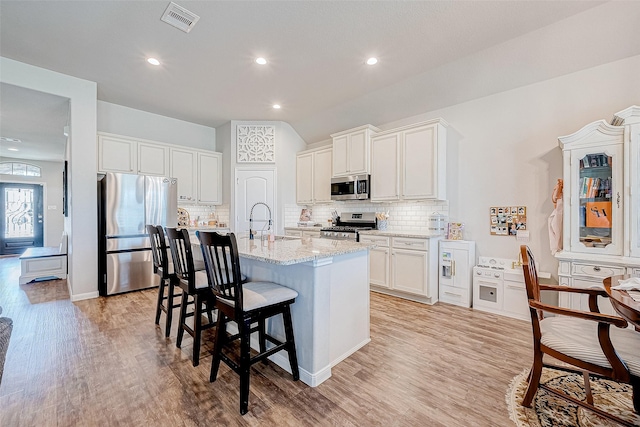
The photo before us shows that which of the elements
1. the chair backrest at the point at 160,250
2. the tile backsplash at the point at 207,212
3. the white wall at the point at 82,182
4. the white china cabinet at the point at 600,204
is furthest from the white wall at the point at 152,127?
the white china cabinet at the point at 600,204

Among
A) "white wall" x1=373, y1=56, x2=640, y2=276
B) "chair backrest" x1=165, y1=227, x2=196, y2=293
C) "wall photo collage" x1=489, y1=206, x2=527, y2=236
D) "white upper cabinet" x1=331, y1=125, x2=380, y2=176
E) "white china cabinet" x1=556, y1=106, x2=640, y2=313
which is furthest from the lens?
"white upper cabinet" x1=331, y1=125, x2=380, y2=176

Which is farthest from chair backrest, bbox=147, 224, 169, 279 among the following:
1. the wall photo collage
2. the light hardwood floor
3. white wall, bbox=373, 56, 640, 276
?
the wall photo collage

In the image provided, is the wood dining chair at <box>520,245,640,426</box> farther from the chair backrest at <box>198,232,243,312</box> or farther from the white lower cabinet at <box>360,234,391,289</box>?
the white lower cabinet at <box>360,234,391,289</box>

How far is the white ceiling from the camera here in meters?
2.58

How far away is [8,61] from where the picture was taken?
11.1 ft

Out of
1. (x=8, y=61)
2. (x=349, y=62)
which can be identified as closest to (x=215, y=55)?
(x=349, y=62)

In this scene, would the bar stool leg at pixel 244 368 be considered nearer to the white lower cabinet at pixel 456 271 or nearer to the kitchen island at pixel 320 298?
the kitchen island at pixel 320 298

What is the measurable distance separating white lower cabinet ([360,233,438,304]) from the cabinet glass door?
149 cm

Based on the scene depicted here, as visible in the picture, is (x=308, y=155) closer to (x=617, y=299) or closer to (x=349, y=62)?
(x=349, y=62)

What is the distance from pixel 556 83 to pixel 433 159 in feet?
5.01

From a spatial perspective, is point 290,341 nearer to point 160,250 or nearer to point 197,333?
point 197,333

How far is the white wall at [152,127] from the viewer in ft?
15.6

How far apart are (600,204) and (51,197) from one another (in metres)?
11.9

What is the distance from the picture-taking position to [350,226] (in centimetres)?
A: 514
